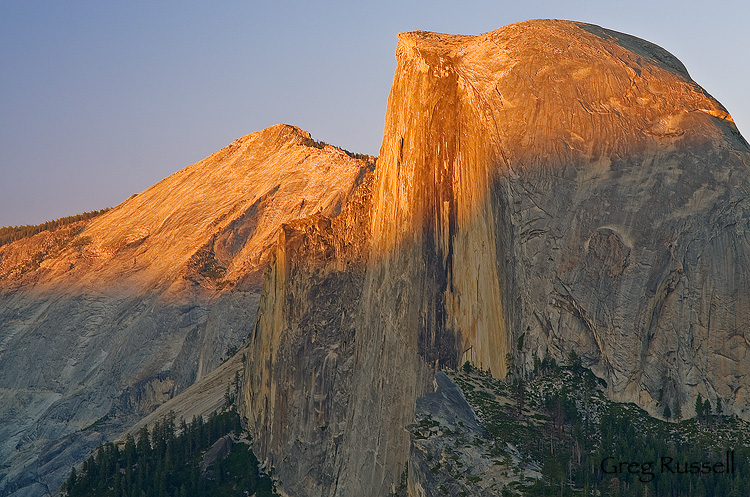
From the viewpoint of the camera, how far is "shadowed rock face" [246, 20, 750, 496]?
106 metres

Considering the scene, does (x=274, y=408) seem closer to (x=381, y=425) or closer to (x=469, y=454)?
(x=381, y=425)

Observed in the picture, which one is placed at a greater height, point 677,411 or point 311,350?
point 311,350

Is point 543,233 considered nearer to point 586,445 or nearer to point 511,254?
point 511,254

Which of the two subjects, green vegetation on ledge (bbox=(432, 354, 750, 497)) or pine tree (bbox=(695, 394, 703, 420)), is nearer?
green vegetation on ledge (bbox=(432, 354, 750, 497))

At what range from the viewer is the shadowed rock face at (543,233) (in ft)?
347

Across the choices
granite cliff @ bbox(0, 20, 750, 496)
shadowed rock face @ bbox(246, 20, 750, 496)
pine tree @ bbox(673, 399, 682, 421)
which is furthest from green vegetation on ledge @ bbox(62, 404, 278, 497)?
pine tree @ bbox(673, 399, 682, 421)

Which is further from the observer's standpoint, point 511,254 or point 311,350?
point 311,350

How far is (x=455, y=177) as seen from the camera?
124688 mm

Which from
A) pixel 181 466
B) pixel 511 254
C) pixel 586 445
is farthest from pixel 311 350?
→ pixel 586 445

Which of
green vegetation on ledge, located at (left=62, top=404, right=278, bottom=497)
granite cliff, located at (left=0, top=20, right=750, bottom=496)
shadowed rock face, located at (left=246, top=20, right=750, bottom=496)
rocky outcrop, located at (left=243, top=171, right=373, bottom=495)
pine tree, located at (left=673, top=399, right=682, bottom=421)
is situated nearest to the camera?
pine tree, located at (left=673, top=399, right=682, bottom=421)

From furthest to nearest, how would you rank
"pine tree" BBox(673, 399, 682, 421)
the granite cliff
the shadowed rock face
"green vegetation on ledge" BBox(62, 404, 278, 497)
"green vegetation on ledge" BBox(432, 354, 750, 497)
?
"green vegetation on ledge" BBox(62, 404, 278, 497) → the granite cliff → the shadowed rock face → "pine tree" BBox(673, 399, 682, 421) → "green vegetation on ledge" BBox(432, 354, 750, 497)

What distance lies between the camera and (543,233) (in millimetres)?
113625

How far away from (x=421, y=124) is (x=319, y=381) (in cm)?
3198

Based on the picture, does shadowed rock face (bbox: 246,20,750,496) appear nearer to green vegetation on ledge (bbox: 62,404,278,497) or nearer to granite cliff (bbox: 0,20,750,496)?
granite cliff (bbox: 0,20,750,496)
